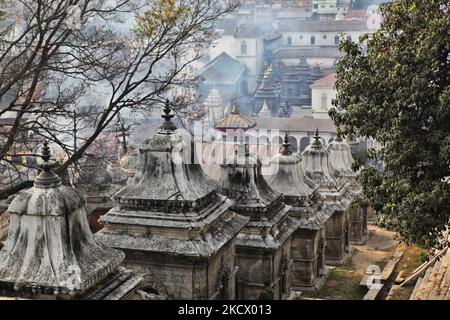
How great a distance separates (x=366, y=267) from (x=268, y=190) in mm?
8702

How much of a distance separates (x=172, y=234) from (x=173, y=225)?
18 centimetres

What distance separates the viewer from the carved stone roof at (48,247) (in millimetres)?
7973

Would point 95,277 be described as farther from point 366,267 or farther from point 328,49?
point 328,49

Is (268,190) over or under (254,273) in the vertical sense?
over

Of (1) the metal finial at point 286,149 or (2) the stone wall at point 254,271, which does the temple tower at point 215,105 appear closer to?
(1) the metal finial at point 286,149

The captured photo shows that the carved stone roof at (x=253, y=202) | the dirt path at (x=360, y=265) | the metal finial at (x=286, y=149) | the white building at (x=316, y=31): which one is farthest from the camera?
the white building at (x=316, y=31)

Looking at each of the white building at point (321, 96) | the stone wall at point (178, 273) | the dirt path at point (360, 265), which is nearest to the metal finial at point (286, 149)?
the dirt path at point (360, 265)

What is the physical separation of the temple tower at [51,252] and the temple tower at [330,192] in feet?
41.8

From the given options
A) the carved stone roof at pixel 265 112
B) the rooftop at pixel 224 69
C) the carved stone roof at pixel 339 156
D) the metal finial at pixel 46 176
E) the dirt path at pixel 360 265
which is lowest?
the dirt path at pixel 360 265

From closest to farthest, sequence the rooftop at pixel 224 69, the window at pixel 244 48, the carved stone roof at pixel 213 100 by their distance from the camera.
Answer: the carved stone roof at pixel 213 100 < the rooftop at pixel 224 69 < the window at pixel 244 48

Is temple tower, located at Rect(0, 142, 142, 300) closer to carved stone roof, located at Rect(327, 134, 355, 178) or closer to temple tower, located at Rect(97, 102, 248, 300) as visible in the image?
temple tower, located at Rect(97, 102, 248, 300)

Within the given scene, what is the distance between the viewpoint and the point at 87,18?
1376 centimetres

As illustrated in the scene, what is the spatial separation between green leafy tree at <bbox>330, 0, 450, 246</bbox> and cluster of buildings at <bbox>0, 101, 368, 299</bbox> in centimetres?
279

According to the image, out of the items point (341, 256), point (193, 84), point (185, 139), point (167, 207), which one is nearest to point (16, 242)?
point (167, 207)
